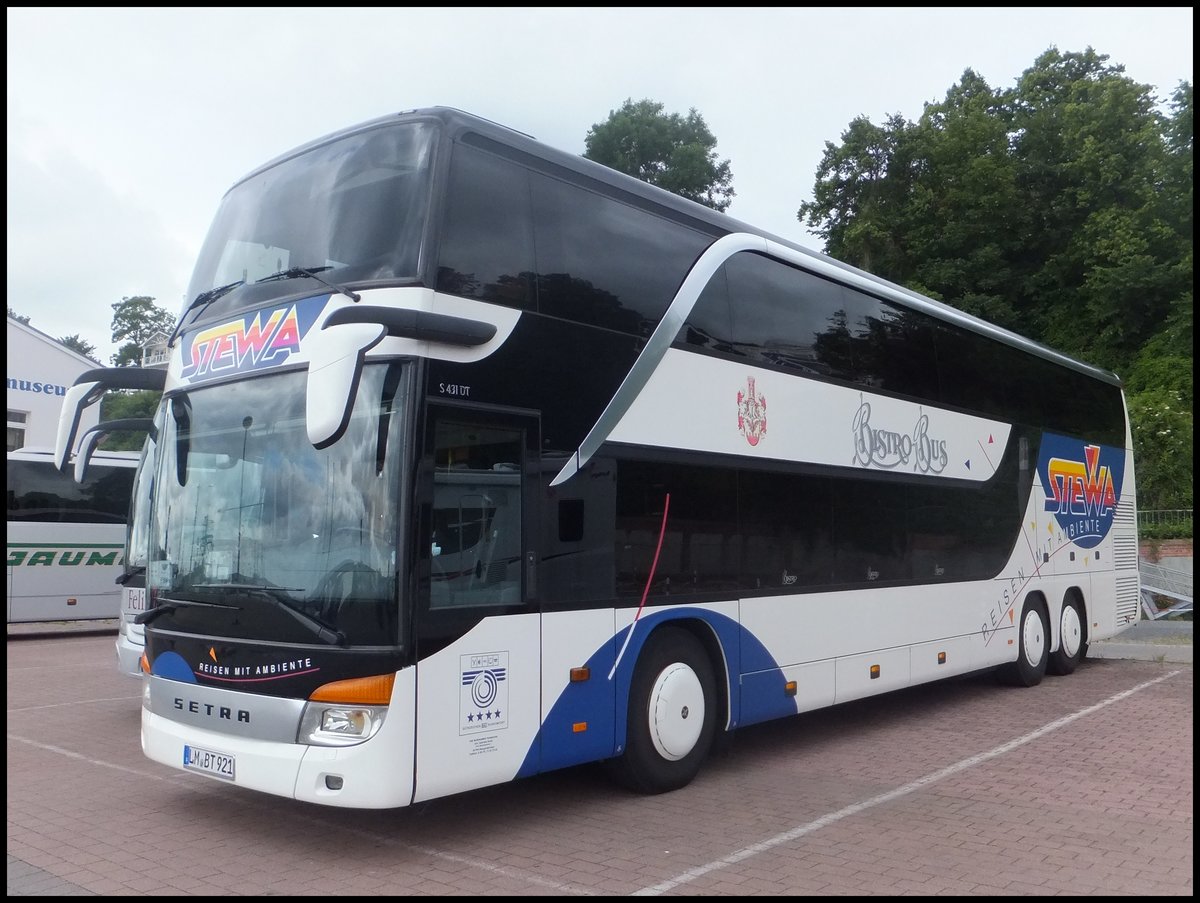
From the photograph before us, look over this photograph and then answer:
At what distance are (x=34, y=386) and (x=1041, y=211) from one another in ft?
126

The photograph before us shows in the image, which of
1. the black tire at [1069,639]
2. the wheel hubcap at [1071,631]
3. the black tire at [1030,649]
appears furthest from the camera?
the wheel hubcap at [1071,631]

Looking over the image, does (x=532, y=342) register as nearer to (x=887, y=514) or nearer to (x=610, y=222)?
(x=610, y=222)

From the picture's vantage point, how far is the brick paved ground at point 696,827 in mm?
5695

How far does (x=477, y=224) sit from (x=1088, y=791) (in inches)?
238

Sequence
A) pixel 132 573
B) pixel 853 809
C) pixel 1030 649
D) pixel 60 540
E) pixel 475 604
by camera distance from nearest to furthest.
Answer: pixel 475 604 < pixel 853 809 < pixel 132 573 < pixel 1030 649 < pixel 60 540

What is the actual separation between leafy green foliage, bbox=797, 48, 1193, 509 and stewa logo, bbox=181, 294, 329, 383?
3343 centimetres

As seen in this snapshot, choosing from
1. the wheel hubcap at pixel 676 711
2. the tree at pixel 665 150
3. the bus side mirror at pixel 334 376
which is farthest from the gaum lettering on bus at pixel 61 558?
the tree at pixel 665 150

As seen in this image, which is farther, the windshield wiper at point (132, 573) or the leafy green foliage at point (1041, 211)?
the leafy green foliage at point (1041, 211)

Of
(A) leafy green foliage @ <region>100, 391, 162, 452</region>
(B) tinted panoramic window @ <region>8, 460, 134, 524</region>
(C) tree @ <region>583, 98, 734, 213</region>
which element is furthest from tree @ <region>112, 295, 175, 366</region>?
(B) tinted panoramic window @ <region>8, 460, 134, 524</region>

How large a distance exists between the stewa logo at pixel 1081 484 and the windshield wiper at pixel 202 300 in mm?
10661

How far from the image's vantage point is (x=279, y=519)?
20.1 ft

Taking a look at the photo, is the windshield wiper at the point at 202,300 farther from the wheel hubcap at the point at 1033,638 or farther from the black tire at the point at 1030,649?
the wheel hubcap at the point at 1033,638

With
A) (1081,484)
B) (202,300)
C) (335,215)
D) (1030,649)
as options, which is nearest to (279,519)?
(335,215)

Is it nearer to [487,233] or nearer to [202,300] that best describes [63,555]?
[202,300]
